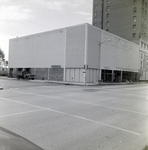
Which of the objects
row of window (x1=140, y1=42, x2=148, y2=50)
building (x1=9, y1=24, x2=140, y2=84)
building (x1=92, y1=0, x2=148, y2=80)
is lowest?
building (x1=9, y1=24, x2=140, y2=84)

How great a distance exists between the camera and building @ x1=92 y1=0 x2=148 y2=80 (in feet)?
211

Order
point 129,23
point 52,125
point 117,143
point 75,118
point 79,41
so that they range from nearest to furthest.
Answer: point 117,143, point 52,125, point 75,118, point 79,41, point 129,23

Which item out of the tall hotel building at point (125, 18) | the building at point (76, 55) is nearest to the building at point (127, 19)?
the tall hotel building at point (125, 18)

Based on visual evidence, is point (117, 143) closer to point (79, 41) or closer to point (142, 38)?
point (79, 41)

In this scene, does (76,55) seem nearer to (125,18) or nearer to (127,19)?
(127,19)

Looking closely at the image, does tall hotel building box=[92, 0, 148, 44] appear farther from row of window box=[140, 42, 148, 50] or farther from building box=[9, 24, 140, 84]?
building box=[9, 24, 140, 84]

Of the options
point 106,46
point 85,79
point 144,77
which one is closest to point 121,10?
point 144,77

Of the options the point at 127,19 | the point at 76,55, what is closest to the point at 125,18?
the point at 127,19

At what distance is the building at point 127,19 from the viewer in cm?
6431

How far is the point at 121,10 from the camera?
69.6 m

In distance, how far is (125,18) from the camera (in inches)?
2680

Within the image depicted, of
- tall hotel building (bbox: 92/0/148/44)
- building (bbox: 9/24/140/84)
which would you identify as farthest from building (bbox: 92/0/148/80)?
building (bbox: 9/24/140/84)

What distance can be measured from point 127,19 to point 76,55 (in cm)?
3923

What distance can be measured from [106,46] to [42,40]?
671 inches
